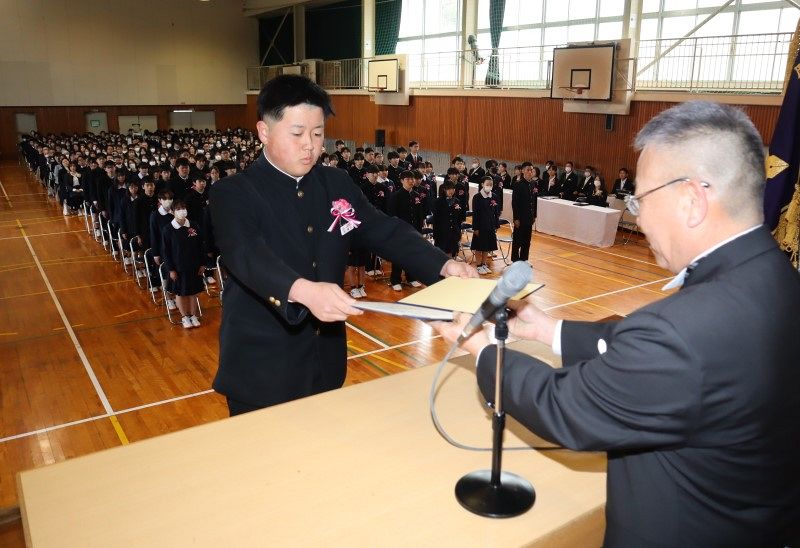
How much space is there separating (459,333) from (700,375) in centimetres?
67

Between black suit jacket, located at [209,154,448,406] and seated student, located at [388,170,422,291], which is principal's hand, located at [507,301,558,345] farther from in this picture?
seated student, located at [388,170,422,291]

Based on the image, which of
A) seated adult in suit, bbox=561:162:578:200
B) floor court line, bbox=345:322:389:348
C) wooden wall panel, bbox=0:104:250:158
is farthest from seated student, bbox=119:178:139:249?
wooden wall panel, bbox=0:104:250:158

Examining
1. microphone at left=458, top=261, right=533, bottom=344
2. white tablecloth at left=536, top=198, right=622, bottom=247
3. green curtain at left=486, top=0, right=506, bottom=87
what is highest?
green curtain at left=486, top=0, right=506, bottom=87

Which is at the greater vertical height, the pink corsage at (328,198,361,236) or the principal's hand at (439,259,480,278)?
the pink corsage at (328,198,361,236)

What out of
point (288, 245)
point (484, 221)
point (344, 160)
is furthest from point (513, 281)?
point (344, 160)

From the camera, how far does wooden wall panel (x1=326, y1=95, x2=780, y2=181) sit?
14.0 m

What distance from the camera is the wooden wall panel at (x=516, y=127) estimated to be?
46.1ft

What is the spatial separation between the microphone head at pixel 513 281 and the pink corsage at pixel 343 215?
1257 mm

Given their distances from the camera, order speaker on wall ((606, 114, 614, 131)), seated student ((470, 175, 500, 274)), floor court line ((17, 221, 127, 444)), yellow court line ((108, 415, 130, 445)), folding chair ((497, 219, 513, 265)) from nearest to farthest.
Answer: yellow court line ((108, 415, 130, 445)) < floor court line ((17, 221, 127, 444)) < seated student ((470, 175, 500, 274)) < folding chair ((497, 219, 513, 265)) < speaker on wall ((606, 114, 614, 131))

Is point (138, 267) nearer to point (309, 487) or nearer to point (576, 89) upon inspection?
point (309, 487)

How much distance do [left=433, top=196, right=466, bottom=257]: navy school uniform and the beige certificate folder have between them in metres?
8.04

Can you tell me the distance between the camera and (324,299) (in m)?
1.97

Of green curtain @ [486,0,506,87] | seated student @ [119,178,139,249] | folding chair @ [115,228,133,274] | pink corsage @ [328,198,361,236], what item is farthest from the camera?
green curtain @ [486,0,506,87]

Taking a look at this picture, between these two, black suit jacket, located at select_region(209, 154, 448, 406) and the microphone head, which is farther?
black suit jacket, located at select_region(209, 154, 448, 406)
